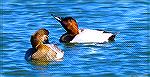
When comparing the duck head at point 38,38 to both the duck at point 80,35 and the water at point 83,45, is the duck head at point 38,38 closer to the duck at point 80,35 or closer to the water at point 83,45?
the water at point 83,45

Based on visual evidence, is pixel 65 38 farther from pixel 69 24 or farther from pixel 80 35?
pixel 69 24

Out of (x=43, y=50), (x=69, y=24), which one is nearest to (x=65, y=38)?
(x=69, y=24)

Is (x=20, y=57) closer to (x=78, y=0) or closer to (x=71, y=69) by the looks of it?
(x=71, y=69)

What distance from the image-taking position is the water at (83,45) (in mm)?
15133

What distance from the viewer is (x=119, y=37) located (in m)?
18.7

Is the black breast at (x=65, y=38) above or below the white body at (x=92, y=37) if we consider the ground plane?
below

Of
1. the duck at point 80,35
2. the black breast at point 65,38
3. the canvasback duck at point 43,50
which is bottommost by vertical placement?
the canvasback duck at point 43,50

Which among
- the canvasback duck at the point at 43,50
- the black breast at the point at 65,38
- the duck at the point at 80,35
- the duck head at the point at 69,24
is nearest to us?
the canvasback duck at the point at 43,50

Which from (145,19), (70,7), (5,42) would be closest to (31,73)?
(5,42)

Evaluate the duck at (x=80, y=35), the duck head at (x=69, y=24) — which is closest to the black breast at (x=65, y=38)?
the duck at (x=80, y=35)

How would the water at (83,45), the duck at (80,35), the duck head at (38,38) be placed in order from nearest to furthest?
the water at (83,45), the duck head at (38,38), the duck at (80,35)

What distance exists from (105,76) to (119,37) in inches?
166

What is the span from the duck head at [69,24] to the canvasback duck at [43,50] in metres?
2.45

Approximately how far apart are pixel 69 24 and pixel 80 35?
0.51 metres
